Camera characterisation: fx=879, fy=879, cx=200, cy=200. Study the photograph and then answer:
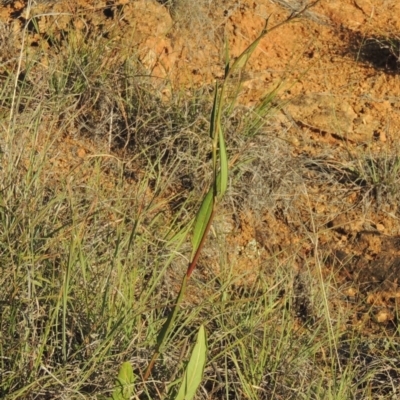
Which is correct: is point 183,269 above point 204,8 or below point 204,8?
below

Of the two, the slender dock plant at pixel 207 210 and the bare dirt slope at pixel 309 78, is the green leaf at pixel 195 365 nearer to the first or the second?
the slender dock plant at pixel 207 210

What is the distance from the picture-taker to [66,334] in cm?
214

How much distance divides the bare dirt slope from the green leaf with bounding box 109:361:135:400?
3.38 ft

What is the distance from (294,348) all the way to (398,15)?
2.17m

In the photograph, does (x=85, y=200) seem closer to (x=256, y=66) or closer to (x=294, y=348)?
(x=294, y=348)

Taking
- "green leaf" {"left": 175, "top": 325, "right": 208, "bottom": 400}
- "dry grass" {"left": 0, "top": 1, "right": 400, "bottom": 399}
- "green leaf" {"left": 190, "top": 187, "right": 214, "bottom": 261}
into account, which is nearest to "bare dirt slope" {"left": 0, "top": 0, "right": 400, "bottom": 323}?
"dry grass" {"left": 0, "top": 1, "right": 400, "bottom": 399}

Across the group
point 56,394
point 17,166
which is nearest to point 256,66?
point 17,166

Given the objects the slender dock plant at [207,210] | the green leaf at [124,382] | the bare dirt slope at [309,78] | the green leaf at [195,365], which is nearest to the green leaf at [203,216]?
the slender dock plant at [207,210]

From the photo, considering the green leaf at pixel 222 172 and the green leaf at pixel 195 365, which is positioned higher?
the green leaf at pixel 222 172

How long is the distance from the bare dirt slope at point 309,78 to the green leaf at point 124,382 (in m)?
1.03

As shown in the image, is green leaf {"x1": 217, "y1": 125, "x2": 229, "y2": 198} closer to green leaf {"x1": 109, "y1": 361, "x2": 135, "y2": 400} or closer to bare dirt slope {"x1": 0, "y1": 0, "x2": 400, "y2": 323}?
green leaf {"x1": 109, "y1": 361, "x2": 135, "y2": 400}

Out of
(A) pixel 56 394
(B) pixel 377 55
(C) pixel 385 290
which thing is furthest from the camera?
(B) pixel 377 55

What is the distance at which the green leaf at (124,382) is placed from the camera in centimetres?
163

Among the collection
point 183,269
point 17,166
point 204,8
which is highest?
point 204,8
